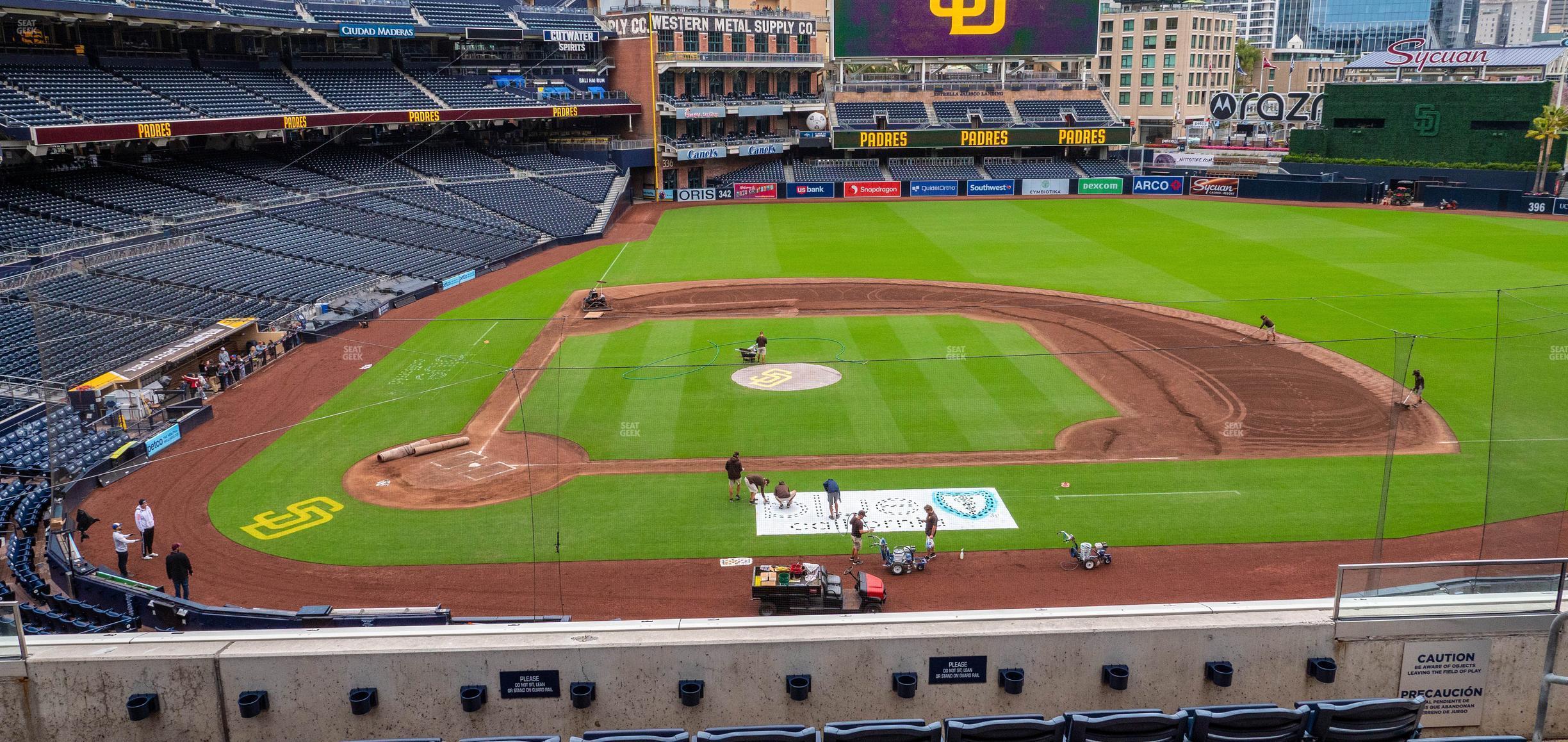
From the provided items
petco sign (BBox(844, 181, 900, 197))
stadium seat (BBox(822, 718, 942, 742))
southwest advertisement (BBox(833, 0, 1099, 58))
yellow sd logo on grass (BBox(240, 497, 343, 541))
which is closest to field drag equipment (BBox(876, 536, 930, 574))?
stadium seat (BBox(822, 718, 942, 742))

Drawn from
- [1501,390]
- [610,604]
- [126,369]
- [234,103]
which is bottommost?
[610,604]

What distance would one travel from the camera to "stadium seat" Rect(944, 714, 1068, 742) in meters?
8.76

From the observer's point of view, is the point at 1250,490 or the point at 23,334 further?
the point at 23,334

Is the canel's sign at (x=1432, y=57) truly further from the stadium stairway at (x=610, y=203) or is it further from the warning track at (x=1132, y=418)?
the stadium stairway at (x=610, y=203)

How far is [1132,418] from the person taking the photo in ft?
83.4

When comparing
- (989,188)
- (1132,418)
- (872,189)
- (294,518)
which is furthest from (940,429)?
(989,188)

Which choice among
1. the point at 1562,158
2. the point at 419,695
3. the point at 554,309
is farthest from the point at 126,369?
the point at 1562,158

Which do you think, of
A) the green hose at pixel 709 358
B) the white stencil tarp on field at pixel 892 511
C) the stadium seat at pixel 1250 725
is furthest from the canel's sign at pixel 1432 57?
the stadium seat at pixel 1250 725

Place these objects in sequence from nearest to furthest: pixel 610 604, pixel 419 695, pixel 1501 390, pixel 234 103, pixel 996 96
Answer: pixel 419 695 → pixel 1501 390 → pixel 610 604 → pixel 234 103 → pixel 996 96

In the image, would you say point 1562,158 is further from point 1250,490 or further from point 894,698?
point 894,698

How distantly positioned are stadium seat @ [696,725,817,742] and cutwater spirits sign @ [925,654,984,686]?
168 centimetres

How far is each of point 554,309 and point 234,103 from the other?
2400 cm

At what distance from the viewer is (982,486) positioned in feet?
71.3

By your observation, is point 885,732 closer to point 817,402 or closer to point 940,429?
point 940,429
